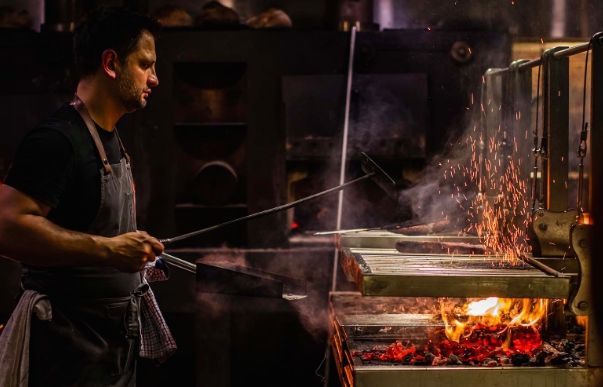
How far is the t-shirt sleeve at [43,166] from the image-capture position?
8.76 ft

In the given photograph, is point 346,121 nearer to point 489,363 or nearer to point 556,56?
point 556,56

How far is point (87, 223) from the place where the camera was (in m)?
2.92

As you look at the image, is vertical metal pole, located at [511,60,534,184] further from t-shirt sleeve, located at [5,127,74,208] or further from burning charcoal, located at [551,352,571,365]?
t-shirt sleeve, located at [5,127,74,208]

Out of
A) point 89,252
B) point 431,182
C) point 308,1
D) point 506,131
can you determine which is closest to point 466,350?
point 506,131

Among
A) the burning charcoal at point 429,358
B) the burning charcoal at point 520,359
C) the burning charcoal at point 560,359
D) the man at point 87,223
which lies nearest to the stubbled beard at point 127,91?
the man at point 87,223

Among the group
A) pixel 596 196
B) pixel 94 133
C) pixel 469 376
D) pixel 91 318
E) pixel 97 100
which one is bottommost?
pixel 469 376

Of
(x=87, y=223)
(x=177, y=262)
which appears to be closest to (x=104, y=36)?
(x=87, y=223)

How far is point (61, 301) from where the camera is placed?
2920 mm

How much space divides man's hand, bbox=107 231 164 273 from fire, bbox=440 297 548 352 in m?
1.78

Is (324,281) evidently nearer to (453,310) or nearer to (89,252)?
(453,310)

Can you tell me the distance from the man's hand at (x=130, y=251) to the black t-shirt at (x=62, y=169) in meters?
0.20

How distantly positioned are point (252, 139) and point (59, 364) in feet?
12.7

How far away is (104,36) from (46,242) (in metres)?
0.95

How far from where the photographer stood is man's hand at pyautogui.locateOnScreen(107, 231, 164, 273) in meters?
2.79
